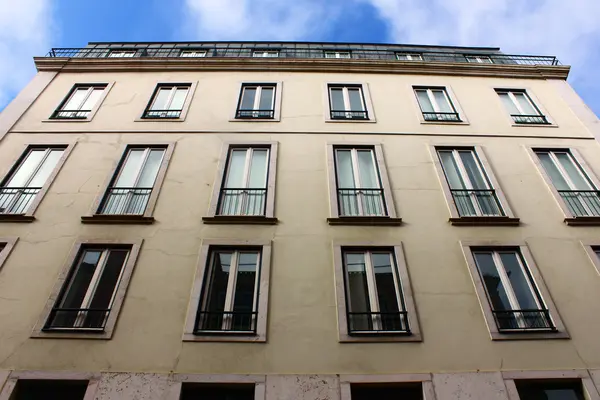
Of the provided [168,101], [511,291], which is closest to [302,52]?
[168,101]

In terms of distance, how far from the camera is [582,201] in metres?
9.12

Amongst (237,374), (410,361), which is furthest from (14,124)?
(410,361)

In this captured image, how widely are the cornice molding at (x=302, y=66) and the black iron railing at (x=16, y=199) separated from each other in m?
5.93

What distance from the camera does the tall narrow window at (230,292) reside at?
6.86 m

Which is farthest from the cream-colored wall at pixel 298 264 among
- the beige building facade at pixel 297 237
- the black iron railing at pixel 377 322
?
the black iron railing at pixel 377 322

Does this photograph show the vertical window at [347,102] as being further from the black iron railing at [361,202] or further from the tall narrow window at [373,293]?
the tall narrow window at [373,293]

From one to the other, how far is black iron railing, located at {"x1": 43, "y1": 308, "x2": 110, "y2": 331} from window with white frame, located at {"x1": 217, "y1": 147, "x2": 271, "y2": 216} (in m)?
3.08

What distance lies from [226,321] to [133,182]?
4582 millimetres

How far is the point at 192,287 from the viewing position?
7.23 meters

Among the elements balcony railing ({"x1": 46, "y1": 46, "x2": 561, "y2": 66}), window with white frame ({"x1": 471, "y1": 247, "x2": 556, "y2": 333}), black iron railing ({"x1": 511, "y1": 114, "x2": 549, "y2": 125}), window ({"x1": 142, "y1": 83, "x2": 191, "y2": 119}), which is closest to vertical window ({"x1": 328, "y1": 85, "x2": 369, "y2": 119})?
balcony railing ({"x1": 46, "y1": 46, "x2": 561, "y2": 66})

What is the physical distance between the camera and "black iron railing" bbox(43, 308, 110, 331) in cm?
677

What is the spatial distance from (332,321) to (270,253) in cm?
185

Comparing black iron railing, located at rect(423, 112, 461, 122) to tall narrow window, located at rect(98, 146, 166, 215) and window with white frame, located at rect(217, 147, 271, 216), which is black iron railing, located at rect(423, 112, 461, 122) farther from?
tall narrow window, located at rect(98, 146, 166, 215)

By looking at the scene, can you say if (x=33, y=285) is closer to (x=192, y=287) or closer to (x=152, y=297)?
(x=152, y=297)
